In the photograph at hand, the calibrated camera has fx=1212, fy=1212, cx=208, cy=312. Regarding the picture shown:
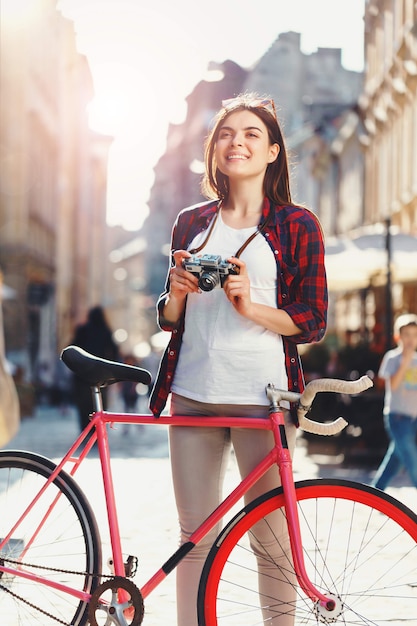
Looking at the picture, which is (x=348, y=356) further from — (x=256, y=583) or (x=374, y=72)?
(x=374, y=72)

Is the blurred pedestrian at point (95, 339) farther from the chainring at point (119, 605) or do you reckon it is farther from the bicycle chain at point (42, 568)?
the chainring at point (119, 605)

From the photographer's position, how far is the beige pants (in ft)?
12.3

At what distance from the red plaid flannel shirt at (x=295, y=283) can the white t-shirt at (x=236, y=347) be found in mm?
30

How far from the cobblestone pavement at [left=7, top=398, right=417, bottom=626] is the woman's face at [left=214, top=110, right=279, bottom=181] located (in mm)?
1045

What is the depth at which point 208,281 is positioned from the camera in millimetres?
3475

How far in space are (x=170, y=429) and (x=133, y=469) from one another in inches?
345

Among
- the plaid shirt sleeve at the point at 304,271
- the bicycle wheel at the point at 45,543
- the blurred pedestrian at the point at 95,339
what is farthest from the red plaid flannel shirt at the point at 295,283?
the blurred pedestrian at the point at 95,339

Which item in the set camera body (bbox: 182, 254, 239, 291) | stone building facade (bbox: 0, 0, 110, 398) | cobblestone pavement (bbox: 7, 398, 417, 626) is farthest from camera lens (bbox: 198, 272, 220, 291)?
stone building facade (bbox: 0, 0, 110, 398)

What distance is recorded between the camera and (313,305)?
12.3 feet

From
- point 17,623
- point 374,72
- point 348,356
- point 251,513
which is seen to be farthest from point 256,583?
point 374,72

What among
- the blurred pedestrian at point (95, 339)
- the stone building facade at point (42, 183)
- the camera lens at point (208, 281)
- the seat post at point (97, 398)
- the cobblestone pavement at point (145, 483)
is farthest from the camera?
the stone building facade at point (42, 183)

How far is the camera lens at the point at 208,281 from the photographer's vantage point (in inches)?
137

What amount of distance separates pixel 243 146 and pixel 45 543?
1443 millimetres

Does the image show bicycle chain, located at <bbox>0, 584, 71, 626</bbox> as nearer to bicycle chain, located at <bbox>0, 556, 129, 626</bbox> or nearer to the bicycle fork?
bicycle chain, located at <bbox>0, 556, 129, 626</bbox>
